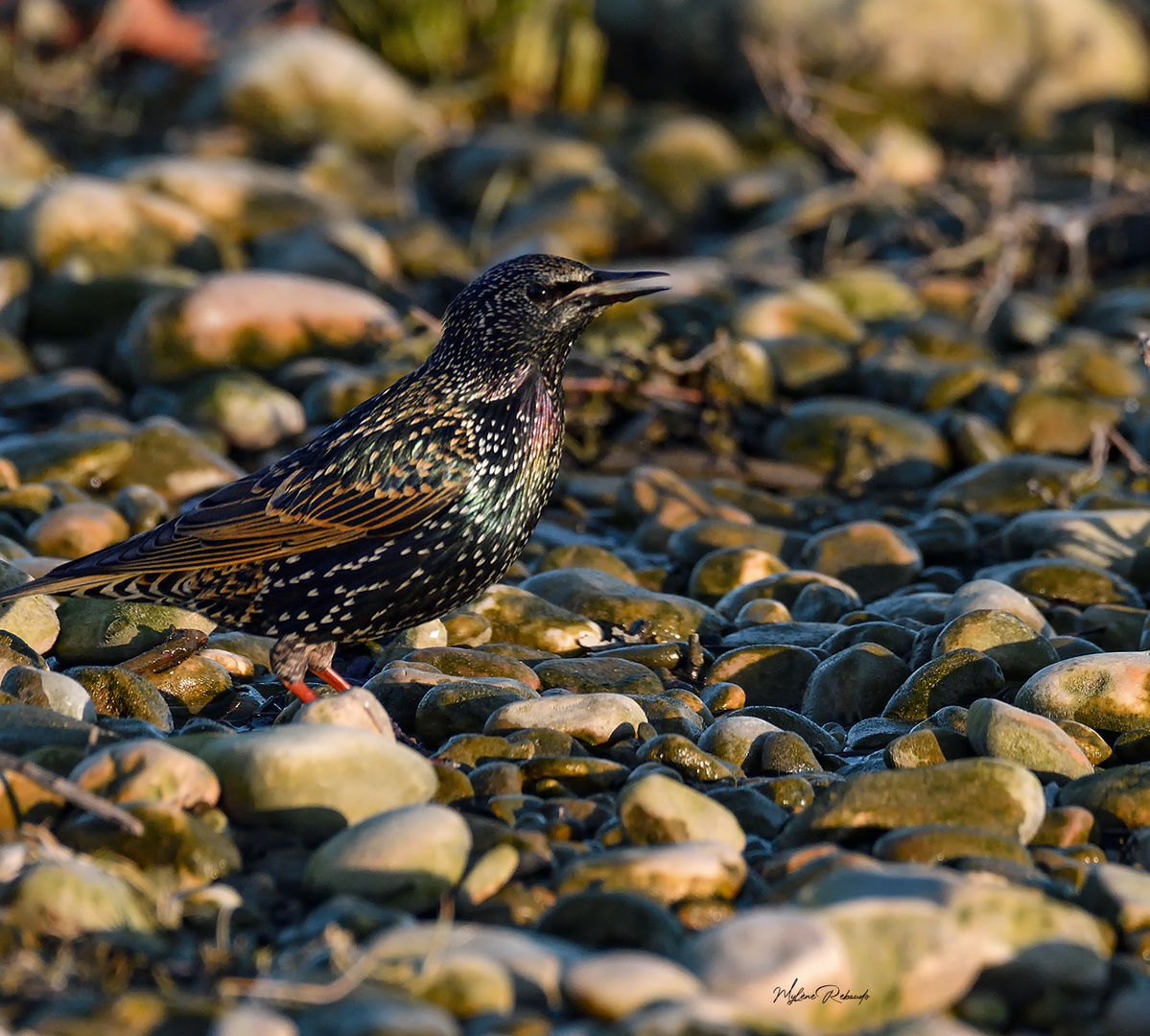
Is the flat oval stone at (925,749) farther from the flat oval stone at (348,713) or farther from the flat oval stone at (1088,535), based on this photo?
the flat oval stone at (1088,535)

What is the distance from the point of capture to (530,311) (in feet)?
15.1

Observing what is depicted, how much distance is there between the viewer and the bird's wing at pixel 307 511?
432 cm

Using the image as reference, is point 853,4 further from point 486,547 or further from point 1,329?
point 486,547

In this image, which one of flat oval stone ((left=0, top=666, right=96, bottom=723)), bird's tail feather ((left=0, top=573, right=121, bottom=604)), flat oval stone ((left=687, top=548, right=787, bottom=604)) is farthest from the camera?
flat oval stone ((left=687, top=548, right=787, bottom=604))

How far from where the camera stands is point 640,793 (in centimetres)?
343

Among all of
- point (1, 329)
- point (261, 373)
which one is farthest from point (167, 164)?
point (261, 373)

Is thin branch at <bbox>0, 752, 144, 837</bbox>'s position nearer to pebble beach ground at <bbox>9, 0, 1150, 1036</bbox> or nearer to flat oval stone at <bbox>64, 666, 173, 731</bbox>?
pebble beach ground at <bbox>9, 0, 1150, 1036</bbox>

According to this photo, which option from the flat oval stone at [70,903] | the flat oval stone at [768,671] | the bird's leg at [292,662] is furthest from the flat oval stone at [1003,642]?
the flat oval stone at [70,903]

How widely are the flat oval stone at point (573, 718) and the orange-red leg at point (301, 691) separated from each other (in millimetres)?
611

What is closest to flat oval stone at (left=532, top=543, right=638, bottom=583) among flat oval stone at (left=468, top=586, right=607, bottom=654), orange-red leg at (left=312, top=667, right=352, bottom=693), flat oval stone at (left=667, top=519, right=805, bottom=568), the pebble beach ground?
the pebble beach ground

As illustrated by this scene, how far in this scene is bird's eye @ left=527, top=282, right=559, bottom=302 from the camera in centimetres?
460

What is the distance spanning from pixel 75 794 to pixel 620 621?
245cm

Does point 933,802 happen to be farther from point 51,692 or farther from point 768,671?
point 51,692

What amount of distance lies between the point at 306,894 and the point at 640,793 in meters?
0.77
